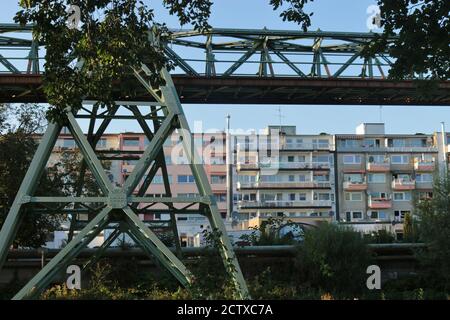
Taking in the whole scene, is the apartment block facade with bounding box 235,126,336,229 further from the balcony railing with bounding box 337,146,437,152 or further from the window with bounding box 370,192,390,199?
the window with bounding box 370,192,390,199

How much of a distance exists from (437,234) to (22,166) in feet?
43.1

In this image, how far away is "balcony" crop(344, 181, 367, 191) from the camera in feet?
301

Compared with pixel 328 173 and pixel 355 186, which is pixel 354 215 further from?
pixel 328 173

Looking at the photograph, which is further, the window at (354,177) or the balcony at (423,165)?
the balcony at (423,165)

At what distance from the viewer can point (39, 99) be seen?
88.0 feet

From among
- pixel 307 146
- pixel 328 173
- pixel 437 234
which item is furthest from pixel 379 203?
pixel 437 234

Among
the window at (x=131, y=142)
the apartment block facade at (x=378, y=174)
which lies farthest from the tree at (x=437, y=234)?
the apartment block facade at (x=378, y=174)

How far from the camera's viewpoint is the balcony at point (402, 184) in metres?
92.2

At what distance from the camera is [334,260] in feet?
53.1

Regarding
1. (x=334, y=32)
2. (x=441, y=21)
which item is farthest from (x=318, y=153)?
(x=441, y=21)

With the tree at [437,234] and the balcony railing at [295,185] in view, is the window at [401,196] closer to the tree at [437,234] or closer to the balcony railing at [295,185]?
the balcony railing at [295,185]

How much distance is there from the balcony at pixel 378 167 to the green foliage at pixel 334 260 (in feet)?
256
